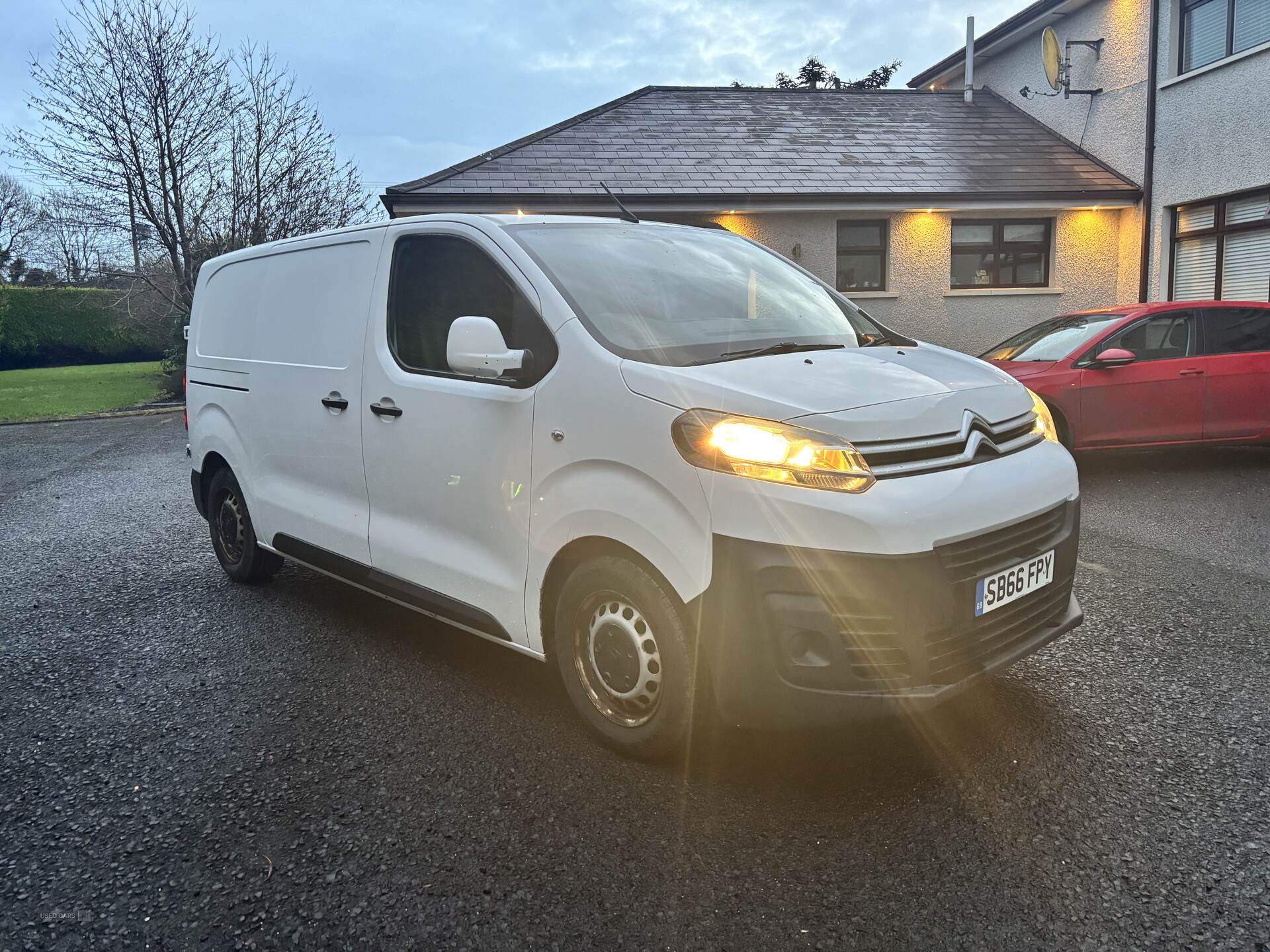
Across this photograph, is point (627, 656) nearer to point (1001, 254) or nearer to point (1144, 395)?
point (1144, 395)

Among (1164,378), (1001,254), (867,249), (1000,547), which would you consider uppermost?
(867,249)

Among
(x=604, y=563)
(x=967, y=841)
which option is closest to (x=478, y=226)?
(x=604, y=563)

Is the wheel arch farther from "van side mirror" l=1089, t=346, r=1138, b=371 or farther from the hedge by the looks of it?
the hedge

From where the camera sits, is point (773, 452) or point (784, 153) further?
point (784, 153)

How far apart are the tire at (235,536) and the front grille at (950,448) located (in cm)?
373

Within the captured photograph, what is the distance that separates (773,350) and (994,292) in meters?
15.0

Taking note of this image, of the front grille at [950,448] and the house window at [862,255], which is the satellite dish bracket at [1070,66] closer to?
the house window at [862,255]

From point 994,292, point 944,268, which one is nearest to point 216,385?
point 944,268

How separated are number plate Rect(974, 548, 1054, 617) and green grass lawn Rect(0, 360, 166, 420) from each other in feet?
60.7

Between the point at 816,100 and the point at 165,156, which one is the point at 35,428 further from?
the point at 816,100

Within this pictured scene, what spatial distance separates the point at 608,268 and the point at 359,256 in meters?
1.32

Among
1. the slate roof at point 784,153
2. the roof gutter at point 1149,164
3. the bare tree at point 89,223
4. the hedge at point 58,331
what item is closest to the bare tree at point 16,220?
the hedge at point 58,331

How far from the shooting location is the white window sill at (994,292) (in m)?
16.7

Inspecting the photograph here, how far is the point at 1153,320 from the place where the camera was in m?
8.41
